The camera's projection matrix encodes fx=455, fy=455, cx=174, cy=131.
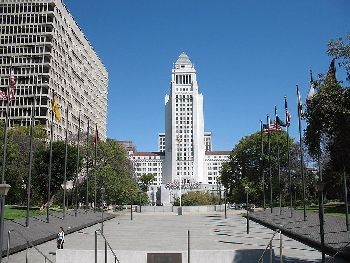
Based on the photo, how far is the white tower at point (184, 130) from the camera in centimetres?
18250

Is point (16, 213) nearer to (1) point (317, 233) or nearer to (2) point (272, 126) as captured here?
(2) point (272, 126)

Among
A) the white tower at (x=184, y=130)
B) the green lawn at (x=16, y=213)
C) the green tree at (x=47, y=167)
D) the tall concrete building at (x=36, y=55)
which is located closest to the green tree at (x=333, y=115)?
the green lawn at (x=16, y=213)

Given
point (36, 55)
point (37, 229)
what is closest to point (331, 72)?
point (37, 229)

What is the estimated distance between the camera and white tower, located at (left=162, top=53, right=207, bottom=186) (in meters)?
182

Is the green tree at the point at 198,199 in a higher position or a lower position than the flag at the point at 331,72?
lower

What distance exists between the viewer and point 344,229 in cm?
3241

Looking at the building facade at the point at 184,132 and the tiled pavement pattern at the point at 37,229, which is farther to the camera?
the building facade at the point at 184,132

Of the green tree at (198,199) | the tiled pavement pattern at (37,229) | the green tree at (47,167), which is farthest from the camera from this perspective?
the green tree at (198,199)

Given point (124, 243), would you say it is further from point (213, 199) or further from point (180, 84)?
point (180, 84)

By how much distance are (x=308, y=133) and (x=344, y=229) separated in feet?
48.7

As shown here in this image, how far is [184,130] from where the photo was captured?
603 ft

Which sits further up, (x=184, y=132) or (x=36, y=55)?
(x=36, y=55)

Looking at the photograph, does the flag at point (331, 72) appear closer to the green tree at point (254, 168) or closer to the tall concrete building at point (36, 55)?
the green tree at point (254, 168)

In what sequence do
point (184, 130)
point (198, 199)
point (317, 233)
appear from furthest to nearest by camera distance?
1. point (184, 130)
2. point (198, 199)
3. point (317, 233)
